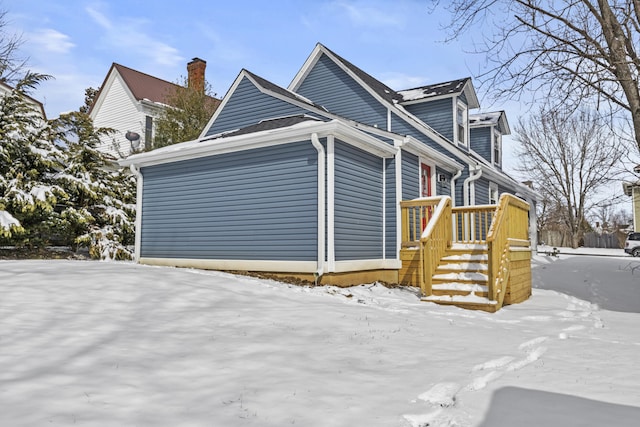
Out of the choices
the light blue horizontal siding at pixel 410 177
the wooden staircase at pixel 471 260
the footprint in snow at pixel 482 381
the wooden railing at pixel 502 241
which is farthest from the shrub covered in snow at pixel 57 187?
the footprint in snow at pixel 482 381

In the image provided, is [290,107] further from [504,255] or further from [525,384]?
[525,384]

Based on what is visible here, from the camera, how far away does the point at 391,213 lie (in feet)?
32.9

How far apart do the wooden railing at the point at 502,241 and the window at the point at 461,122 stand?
5594mm

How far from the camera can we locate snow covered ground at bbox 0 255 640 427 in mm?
2732

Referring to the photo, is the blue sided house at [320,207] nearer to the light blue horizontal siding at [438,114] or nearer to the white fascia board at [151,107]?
the light blue horizontal siding at [438,114]

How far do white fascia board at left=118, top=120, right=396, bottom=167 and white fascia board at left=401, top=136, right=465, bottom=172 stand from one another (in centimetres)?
44

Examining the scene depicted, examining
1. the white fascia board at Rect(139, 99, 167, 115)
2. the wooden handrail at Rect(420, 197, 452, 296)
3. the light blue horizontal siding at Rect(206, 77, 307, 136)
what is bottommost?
the wooden handrail at Rect(420, 197, 452, 296)

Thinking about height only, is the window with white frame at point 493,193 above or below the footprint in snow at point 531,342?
above

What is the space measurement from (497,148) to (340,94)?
7.96 metres

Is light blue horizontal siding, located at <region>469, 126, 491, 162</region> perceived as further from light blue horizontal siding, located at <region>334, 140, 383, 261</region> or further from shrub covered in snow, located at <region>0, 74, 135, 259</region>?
shrub covered in snow, located at <region>0, 74, 135, 259</region>

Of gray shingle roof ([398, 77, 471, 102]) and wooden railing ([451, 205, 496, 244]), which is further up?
gray shingle roof ([398, 77, 471, 102])

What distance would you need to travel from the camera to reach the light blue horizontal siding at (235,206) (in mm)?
8750

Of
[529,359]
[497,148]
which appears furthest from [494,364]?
[497,148]

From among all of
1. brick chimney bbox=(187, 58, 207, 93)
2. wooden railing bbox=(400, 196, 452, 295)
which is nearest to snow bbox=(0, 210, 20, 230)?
wooden railing bbox=(400, 196, 452, 295)
